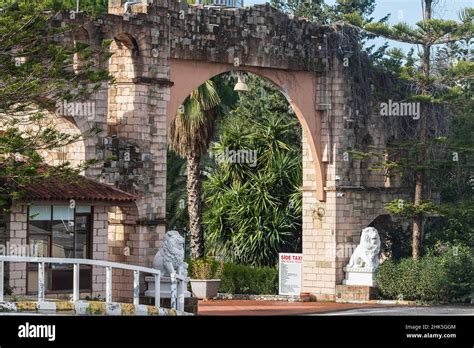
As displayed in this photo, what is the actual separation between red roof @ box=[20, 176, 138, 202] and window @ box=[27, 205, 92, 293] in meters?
0.44

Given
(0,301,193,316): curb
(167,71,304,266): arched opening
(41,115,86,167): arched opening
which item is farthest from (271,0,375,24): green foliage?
(0,301,193,316): curb

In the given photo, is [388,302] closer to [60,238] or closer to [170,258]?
[170,258]

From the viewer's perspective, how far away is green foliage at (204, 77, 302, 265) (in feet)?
113

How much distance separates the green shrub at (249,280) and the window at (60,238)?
913 cm

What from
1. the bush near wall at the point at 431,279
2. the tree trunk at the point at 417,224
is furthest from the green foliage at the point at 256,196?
the bush near wall at the point at 431,279

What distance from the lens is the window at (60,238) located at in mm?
22906

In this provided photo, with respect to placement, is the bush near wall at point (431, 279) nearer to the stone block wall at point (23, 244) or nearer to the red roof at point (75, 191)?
the red roof at point (75, 191)

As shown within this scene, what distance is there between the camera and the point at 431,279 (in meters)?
29.0

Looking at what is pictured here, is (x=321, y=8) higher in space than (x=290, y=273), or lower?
higher

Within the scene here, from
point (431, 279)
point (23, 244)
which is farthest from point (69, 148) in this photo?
point (431, 279)

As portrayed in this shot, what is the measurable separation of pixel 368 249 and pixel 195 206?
20.6 feet

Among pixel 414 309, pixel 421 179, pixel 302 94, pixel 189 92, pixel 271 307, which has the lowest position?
pixel 271 307

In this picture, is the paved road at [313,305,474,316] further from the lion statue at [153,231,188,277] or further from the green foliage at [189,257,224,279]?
the green foliage at [189,257,224,279]
